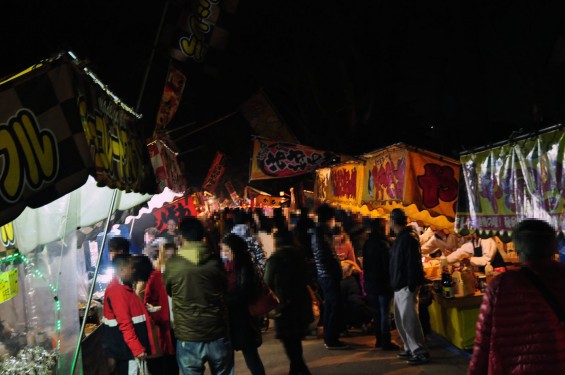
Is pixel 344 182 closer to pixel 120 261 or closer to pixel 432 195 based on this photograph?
pixel 432 195

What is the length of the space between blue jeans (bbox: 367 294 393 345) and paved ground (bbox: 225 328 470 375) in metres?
0.26

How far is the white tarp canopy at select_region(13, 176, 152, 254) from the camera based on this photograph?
209 inches

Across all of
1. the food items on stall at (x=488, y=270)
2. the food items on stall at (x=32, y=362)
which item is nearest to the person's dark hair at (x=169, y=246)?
the food items on stall at (x=32, y=362)

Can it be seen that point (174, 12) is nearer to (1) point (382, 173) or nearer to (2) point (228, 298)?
(2) point (228, 298)

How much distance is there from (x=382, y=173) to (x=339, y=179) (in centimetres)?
363

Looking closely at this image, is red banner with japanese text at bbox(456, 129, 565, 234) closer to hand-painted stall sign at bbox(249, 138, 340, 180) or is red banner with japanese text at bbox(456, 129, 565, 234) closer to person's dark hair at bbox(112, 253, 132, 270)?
person's dark hair at bbox(112, 253, 132, 270)

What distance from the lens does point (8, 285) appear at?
4785mm

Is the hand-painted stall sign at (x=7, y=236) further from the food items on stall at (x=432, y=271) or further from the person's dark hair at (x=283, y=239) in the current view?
the food items on stall at (x=432, y=271)

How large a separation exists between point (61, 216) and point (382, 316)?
589 centimetres

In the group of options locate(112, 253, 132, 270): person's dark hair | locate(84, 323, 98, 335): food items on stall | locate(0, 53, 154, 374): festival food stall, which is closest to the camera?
locate(0, 53, 154, 374): festival food stall

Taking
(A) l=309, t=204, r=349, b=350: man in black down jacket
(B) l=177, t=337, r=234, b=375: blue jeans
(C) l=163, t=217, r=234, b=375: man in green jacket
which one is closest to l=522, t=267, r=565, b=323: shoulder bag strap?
(C) l=163, t=217, r=234, b=375: man in green jacket

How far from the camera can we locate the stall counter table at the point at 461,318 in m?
8.20

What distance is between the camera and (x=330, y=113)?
998 inches

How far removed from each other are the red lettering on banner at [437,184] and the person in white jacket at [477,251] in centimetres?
279
